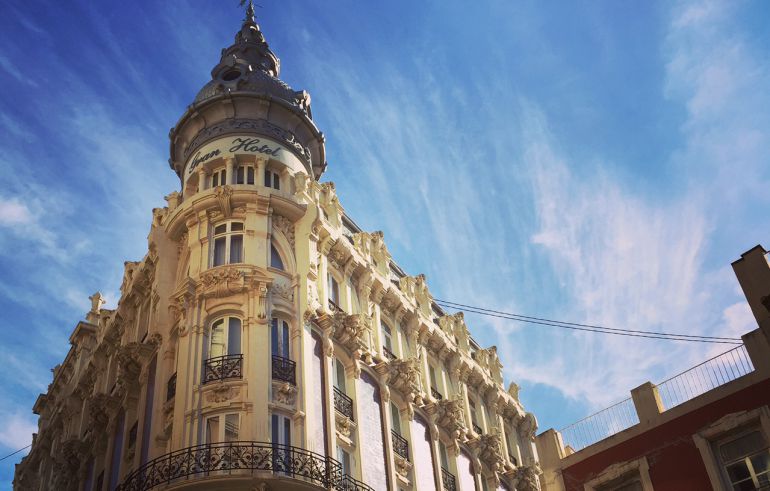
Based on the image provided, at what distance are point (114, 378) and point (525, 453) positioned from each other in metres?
21.9

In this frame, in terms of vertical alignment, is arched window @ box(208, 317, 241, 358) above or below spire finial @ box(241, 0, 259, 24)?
below

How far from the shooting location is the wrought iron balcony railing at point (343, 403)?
1204 inches

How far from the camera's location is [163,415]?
1141 inches

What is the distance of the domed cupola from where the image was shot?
120ft

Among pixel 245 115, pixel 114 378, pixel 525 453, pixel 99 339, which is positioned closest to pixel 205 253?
pixel 245 115

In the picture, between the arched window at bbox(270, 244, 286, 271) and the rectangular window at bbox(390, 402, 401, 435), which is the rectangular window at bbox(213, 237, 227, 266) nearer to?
the arched window at bbox(270, 244, 286, 271)

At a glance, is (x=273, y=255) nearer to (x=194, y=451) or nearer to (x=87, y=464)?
(x=194, y=451)

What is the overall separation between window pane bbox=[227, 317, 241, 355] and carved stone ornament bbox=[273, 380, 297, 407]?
6.30ft

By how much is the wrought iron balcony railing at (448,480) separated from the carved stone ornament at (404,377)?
3.22 metres

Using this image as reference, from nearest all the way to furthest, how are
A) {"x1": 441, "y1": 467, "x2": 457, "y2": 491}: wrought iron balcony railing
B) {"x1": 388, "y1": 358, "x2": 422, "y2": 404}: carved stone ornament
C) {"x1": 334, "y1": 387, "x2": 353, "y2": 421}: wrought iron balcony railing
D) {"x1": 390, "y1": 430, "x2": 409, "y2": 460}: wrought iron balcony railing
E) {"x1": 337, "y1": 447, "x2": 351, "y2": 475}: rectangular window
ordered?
{"x1": 337, "y1": 447, "x2": 351, "y2": 475}: rectangular window < {"x1": 334, "y1": 387, "x2": 353, "y2": 421}: wrought iron balcony railing < {"x1": 390, "y1": 430, "x2": 409, "y2": 460}: wrought iron balcony railing < {"x1": 388, "y1": 358, "x2": 422, "y2": 404}: carved stone ornament < {"x1": 441, "y1": 467, "x2": 457, "y2": 491}: wrought iron balcony railing

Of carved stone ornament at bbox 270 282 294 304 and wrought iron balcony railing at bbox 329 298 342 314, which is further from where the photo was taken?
wrought iron balcony railing at bbox 329 298 342 314

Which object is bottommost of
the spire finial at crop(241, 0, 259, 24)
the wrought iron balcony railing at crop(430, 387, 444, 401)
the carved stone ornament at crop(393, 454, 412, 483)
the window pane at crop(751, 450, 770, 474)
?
the window pane at crop(751, 450, 770, 474)

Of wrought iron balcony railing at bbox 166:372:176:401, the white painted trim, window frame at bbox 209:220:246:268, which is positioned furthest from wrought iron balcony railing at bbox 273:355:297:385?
the white painted trim

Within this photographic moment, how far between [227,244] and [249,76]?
987 centimetres
